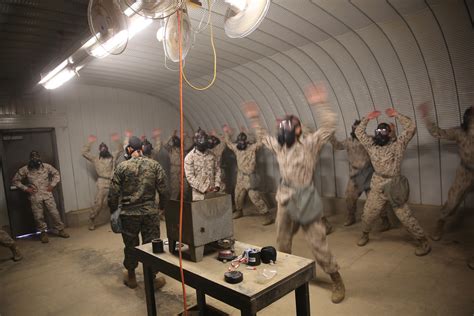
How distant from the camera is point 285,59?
5.54 meters

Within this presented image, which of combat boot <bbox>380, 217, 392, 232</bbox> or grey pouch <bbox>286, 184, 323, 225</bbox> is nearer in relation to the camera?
grey pouch <bbox>286, 184, 323, 225</bbox>

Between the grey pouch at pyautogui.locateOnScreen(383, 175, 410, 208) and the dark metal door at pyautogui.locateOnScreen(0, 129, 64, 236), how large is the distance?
23.5ft

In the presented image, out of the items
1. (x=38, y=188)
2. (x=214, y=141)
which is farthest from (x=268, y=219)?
(x=38, y=188)

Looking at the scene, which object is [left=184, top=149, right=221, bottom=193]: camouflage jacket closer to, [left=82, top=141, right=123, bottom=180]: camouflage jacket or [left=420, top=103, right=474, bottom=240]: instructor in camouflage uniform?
[left=82, top=141, right=123, bottom=180]: camouflage jacket

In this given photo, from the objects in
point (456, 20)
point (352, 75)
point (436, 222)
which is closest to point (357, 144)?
point (352, 75)

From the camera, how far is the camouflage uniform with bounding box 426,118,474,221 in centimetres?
406

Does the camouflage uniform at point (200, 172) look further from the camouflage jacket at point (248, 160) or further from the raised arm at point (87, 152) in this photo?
the raised arm at point (87, 152)

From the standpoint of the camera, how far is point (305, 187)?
3168 millimetres

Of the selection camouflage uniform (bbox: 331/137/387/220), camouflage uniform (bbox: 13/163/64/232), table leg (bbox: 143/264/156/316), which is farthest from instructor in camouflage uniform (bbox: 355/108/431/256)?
camouflage uniform (bbox: 13/163/64/232)

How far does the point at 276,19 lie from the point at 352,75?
2.03 metres

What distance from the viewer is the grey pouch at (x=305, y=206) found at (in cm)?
307

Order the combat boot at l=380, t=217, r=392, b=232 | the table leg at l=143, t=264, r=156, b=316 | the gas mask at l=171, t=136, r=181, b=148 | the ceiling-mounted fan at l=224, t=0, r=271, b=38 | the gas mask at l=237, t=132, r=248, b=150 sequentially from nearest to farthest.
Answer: the ceiling-mounted fan at l=224, t=0, r=271, b=38, the table leg at l=143, t=264, r=156, b=316, the combat boot at l=380, t=217, r=392, b=232, the gas mask at l=237, t=132, r=248, b=150, the gas mask at l=171, t=136, r=181, b=148

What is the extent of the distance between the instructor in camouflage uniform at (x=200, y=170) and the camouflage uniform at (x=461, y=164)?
11.3 ft

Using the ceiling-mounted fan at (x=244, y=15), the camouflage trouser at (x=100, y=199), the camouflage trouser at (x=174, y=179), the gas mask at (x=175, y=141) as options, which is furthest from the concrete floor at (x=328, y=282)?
the gas mask at (x=175, y=141)
